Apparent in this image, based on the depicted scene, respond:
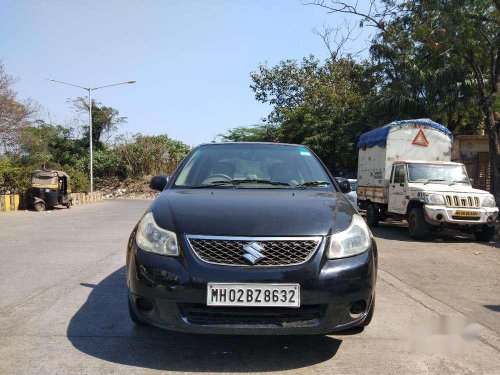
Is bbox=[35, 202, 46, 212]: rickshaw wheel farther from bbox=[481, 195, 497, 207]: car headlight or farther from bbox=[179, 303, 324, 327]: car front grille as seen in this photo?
bbox=[179, 303, 324, 327]: car front grille

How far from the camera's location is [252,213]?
143 inches

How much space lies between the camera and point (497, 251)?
10.2 m

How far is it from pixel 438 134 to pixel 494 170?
2183mm

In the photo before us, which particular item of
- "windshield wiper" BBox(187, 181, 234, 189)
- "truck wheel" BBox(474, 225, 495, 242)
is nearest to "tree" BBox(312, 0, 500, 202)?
"truck wheel" BBox(474, 225, 495, 242)

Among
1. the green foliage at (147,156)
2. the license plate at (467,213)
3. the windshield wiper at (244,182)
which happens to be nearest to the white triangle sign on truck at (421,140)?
the license plate at (467,213)

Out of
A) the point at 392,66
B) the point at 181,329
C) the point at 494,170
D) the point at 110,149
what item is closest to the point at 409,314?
the point at 181,329

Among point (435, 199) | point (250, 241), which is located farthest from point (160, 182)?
point (435, 199)

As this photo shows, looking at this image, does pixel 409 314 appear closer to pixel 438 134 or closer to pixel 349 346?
pixel 349 346

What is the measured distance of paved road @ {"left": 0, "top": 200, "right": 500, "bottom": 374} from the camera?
3.59 m

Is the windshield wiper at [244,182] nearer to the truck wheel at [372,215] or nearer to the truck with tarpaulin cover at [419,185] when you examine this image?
the truck with tarpaulin cover at [419,185]

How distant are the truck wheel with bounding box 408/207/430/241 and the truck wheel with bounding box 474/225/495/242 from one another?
1150mm

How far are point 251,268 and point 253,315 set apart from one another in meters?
0.31

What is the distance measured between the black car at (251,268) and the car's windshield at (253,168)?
2.58 feet

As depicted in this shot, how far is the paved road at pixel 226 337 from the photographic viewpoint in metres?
3.59
